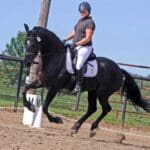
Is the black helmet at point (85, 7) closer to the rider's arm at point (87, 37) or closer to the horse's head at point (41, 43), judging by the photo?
the rider's arm at point (87, 37)

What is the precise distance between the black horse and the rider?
17 centimetres

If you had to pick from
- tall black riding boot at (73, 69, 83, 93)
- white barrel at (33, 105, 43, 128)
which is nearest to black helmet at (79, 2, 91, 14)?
tall black riding boot at (73, 69, 83, 93)

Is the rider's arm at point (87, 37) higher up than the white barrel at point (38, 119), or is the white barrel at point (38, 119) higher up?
the rider's arm at point (87, 37)

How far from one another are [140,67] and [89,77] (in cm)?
672

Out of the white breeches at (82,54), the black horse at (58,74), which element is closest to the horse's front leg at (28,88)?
the black horse at (58,74)

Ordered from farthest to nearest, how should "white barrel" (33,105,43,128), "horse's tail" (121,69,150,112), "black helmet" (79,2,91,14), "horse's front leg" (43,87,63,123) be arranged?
"horse's tail" (121,69,150,112)
"white barrel" (33,105,43,128)
"black helmet" (79,2,91,14)
"horse's front leg" (43,87,63,123)

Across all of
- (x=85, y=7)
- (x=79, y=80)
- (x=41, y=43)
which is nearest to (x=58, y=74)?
(x=79, y=80)

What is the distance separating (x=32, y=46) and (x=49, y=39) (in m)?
0.43

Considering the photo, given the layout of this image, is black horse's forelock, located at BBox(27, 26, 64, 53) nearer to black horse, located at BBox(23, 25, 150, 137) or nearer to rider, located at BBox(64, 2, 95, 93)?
black horse, located at BBox(23, 25, 150, 137)

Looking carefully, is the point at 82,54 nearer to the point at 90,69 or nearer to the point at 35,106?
the point at 90,69

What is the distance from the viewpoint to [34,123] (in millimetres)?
12562

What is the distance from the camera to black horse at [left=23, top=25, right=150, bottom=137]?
1130cm

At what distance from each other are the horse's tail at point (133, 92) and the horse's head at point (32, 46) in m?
2.22

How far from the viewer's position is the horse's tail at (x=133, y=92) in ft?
42.0
